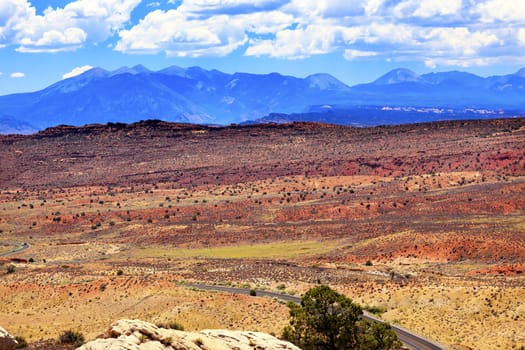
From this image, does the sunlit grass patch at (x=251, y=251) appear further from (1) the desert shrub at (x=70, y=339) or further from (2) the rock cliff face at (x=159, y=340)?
(2) the rock cliff face at (x=159, y=340)

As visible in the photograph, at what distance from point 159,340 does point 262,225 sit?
211 ft

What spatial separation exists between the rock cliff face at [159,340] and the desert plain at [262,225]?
16.1 m

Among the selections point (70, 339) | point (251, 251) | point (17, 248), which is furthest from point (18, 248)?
point (70, 339)

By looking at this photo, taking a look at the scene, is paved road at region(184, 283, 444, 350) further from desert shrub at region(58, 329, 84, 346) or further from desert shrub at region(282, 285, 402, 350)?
desert shrub at region(58, 329, 84, 346)

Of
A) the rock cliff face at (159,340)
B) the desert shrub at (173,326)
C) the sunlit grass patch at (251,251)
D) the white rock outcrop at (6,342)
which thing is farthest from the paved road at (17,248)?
the rock cliff face at (159,340)

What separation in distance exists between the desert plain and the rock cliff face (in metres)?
16.1

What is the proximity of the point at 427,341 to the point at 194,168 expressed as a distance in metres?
95.5

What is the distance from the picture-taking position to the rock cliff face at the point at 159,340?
20719mm

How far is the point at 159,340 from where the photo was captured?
2175cm

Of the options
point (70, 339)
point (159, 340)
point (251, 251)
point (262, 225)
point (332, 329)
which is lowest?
point (251, 251)

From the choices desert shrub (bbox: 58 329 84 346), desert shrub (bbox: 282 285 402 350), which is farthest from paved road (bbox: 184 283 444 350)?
desert shrub (bbox: 58 329 84 346)

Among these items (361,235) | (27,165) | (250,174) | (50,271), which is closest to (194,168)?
(250,174)

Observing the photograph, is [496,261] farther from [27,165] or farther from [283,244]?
[27,165]

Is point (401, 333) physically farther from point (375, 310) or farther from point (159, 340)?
point (159, 340)
